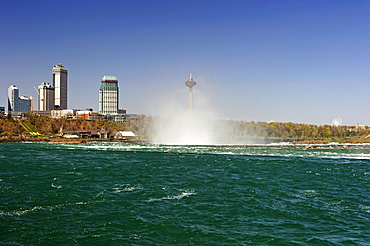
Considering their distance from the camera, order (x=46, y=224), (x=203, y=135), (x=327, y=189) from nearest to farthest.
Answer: (x=46, y=224) → (x=327, y=189) → (x=203, y=135)

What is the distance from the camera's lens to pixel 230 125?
190m

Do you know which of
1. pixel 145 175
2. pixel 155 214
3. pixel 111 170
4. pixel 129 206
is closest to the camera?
pixel 155 214

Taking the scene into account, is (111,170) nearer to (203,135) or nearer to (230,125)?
(203,135)

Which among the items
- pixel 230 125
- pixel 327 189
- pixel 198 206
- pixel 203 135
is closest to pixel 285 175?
pixel 327 189

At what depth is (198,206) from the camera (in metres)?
23.2

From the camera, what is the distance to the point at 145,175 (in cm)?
3719

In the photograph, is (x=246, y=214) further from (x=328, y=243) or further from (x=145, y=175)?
(x=145, y=175)

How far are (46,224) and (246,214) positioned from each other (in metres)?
12.0

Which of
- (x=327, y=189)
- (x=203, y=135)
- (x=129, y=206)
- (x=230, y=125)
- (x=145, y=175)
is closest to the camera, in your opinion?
(x=129, y=206)

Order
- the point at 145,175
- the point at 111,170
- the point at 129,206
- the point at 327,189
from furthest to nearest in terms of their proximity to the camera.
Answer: the point at 111,170 < the point at 145,175 < the point at 327,189 < the point at 129,206

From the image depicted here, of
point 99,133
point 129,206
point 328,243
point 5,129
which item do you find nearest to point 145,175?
point 129,206

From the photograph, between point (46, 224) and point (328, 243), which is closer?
point (328, 243)

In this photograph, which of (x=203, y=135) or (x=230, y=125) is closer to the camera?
(x=203, y=135)

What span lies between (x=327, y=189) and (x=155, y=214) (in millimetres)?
17503
